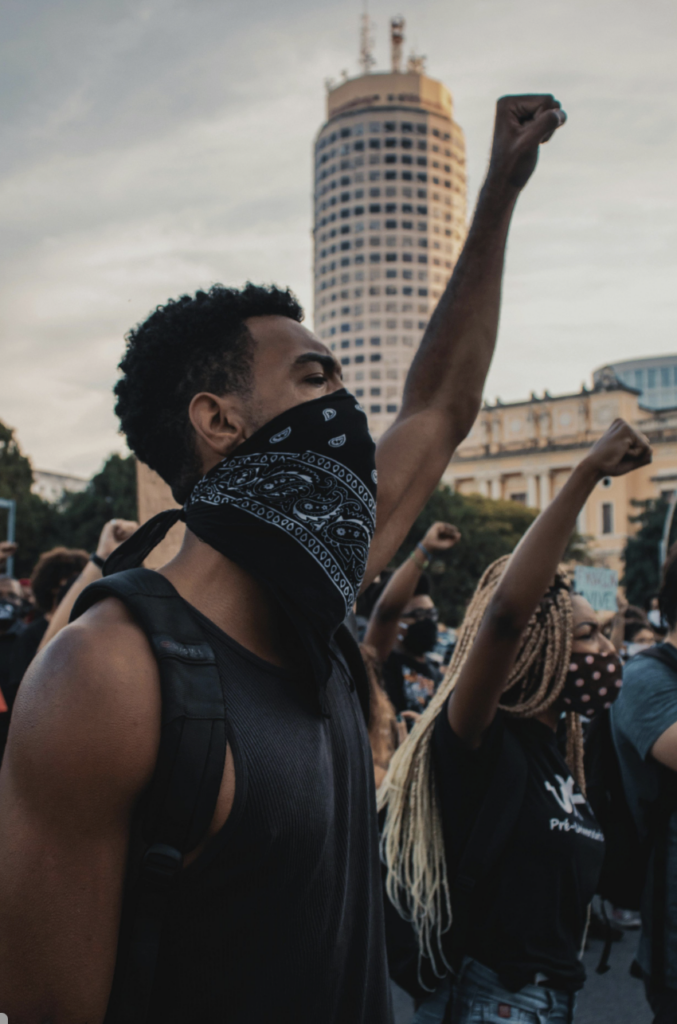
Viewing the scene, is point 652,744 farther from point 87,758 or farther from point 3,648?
point 3,648

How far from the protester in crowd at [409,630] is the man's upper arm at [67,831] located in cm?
324

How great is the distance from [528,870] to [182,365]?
5.72 ft

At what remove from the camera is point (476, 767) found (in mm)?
2588

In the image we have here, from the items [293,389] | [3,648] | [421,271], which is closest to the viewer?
[293,389]

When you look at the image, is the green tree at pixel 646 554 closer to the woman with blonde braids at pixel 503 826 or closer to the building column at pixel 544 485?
the building column at pixel 544 485

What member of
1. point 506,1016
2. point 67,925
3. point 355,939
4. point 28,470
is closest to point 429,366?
point 355,939

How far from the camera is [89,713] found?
1084 millimetres

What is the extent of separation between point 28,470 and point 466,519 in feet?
74.2

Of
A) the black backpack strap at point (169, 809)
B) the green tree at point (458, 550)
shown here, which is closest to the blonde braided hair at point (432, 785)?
the black backpack strap at point (169, 809)

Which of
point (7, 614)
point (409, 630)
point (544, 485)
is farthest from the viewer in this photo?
point (544, 485)

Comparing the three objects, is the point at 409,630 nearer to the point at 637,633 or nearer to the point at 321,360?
the point at 321,360

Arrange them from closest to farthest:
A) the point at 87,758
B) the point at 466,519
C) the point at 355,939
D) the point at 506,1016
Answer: the point at 87,758
the point at 355,939
the point at 506,1016
the point at 466,519

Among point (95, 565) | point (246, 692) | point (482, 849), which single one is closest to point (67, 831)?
point (246, 692)

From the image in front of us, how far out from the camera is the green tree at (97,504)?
128 feet
